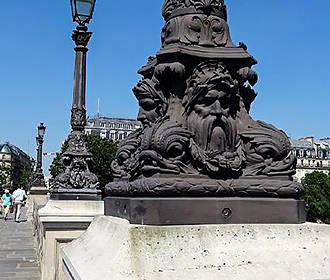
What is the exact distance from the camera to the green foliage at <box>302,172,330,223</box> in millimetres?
67875

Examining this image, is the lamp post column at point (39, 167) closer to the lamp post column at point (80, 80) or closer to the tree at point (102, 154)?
the tree at point (102, 154)

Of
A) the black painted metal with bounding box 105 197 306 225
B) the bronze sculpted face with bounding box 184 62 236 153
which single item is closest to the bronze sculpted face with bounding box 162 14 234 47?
the bronze sculpted face with bounding box 184 62 236 153

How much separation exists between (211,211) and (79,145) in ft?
23.8

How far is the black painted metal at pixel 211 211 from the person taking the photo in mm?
3432

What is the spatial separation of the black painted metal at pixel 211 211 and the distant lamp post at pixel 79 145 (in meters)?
6.01

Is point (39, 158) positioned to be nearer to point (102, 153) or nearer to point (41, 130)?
point (41, 130)

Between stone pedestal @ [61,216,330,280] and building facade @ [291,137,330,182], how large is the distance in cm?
12320

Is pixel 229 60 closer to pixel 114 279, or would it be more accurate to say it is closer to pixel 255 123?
pixel 255 123

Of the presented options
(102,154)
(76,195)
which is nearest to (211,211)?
(76,195)

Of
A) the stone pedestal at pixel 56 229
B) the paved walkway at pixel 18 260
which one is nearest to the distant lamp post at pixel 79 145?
the stone pedestal at pixel 56 229

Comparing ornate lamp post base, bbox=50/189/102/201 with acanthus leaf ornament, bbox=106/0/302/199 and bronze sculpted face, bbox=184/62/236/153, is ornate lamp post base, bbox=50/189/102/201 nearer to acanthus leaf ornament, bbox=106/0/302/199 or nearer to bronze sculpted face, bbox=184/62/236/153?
A: acanthus leaf ornament, bbox=106/0/302/199

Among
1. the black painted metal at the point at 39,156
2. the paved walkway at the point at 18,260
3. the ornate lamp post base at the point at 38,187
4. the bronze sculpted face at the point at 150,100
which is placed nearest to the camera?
the bronze sculpted face at the point at 150,100

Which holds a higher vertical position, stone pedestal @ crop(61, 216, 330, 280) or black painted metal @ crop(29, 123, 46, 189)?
black painted metal @ crop(29, 123, 46, 189)

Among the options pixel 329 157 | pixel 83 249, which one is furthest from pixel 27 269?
pixel 329 157
